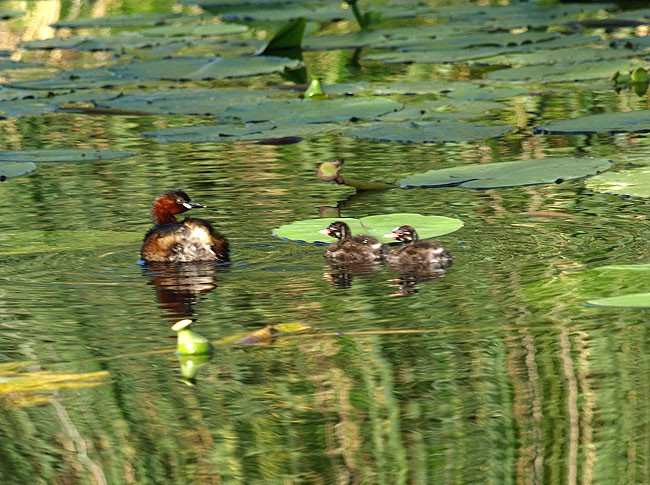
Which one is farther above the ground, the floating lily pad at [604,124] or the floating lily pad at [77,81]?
the floating lily pad at [77,81]

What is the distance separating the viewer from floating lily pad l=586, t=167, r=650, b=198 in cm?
663

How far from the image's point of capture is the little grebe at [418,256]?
5547 millimetres

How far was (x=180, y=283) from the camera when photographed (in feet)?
18.6

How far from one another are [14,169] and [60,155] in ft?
2.06

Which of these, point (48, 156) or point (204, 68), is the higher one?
point (204, 68)

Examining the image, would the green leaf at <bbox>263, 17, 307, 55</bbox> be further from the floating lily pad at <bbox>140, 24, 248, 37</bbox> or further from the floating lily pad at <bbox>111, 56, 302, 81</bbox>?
the floating lily pad at <bbox>140, 24, 248, 37</bbox>

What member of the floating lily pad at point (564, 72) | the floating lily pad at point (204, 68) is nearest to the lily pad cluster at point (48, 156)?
the floating lily pad at point (204, 68)

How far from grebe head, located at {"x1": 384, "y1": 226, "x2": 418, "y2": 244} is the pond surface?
187 mm

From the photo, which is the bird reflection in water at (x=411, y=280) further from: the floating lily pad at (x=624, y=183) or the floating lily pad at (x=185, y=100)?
the floating lily pad at (x=185, y=100)

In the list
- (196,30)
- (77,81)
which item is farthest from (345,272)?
(196,30)

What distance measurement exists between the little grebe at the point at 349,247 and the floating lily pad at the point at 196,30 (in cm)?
945

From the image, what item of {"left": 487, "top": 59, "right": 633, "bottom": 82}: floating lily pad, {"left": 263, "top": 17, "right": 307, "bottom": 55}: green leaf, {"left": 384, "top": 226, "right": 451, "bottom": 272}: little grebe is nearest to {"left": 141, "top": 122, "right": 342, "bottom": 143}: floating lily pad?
{"left": 487, "top": 59, "right": 633, "bottom": 82}: floating lily pad

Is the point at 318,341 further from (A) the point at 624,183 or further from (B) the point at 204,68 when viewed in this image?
(B) the point at 204,68

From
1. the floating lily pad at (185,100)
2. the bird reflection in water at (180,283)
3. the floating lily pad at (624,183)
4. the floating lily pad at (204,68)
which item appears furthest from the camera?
the floating lily pad at (204,68)
